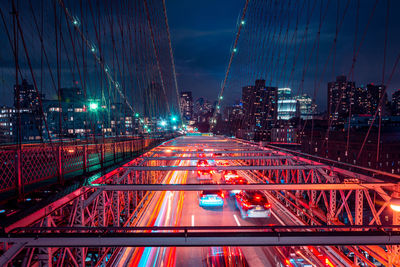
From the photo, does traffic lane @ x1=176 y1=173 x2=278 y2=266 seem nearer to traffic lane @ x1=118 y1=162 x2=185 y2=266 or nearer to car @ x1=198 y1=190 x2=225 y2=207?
car @ x1=198 y1=190 x2=225 y2=207

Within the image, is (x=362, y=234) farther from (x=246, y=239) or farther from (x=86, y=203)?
(x=86, y=203)

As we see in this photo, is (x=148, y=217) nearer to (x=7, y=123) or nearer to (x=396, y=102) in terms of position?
(x=7, y=123)

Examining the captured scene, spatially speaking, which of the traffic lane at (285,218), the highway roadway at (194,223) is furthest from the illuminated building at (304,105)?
the traffic lane at (285,218)

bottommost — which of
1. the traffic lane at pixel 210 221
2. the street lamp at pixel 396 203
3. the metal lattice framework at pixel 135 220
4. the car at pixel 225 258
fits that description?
the traffic lane at pixel 210 221

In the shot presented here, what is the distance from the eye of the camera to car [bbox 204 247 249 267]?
24.7 feet

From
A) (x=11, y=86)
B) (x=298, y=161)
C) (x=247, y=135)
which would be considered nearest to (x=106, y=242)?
(x=298, y=161)

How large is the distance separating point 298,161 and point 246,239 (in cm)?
938

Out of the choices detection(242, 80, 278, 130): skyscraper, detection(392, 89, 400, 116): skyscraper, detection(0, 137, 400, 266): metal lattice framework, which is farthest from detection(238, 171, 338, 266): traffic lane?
detection(392, 89, 400, 116): skyscraper

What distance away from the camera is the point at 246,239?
10.5 feet

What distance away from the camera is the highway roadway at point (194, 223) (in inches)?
299

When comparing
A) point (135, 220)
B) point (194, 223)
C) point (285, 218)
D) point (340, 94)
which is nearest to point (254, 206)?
point (285, 218)

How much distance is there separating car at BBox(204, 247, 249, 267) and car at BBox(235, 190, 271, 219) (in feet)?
10.7

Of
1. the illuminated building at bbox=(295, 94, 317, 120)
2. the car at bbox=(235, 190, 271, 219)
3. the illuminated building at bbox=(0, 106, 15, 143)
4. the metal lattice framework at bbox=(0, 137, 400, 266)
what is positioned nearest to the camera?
the metal lattice framework at bbox=(0, 137, 400, 266)

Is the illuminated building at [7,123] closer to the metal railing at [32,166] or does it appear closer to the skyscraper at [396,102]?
the metal railing at [32,166]
